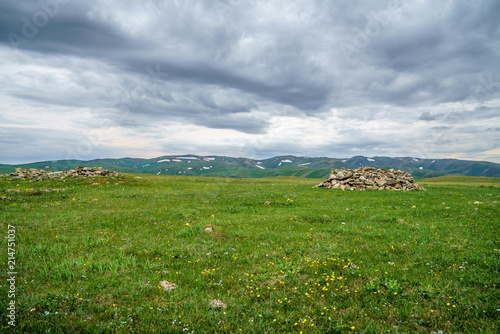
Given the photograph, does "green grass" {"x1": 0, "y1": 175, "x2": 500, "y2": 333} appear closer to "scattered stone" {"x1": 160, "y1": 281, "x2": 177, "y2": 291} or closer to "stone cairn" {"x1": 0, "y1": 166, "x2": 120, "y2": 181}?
"scattered stone" {"x1": 160, "y1": 281, "x2": 177, "y2": 291}

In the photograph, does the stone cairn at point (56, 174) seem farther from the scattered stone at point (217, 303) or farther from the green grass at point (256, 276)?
the scattered stone at point (217, 303)

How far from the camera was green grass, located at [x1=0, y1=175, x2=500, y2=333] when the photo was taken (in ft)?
19.6

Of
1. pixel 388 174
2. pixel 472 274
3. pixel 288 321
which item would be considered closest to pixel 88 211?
pixel 288 321

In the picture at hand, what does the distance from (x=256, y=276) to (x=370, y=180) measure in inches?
1467

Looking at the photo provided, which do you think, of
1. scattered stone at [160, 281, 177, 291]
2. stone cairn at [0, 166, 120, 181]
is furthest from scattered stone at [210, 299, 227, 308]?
stone cairn at [0, 166, 120, 181]

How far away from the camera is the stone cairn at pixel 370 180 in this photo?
3750 centimetres

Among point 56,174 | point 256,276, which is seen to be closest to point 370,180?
point 256,276

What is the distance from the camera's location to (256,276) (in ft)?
27.1

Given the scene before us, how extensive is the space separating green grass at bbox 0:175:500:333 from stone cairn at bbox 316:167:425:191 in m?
23.0

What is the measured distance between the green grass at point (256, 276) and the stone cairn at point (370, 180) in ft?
75.4

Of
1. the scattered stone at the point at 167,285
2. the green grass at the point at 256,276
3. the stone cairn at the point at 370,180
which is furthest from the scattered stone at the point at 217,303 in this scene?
the stone cairn at the point at 370,180

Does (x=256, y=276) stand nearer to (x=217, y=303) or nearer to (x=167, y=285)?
(x=217, y=303)

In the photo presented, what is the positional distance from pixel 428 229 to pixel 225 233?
1175 cm

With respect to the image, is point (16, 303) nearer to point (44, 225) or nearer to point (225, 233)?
point (225, 233)
